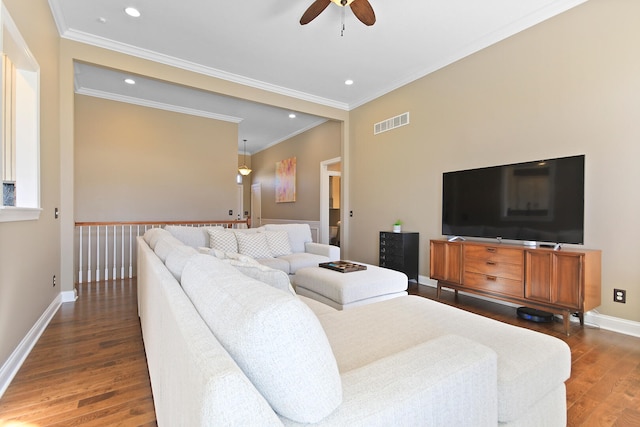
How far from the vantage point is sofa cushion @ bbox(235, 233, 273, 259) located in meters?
3.96

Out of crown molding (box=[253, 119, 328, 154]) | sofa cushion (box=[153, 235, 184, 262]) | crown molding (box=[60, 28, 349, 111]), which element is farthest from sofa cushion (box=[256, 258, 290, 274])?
crown molding (box=[253, 119, 328, 154])

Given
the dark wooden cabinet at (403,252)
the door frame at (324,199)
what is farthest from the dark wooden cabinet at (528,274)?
the door frame at (324,199)

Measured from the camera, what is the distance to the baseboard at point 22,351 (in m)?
1.84

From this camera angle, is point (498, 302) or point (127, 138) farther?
point (127, 138)

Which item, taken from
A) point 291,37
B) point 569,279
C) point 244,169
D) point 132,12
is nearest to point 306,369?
point 569,279

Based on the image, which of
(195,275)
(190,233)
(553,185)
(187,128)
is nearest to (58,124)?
(190,233)

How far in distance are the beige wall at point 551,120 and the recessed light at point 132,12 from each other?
11.5ft

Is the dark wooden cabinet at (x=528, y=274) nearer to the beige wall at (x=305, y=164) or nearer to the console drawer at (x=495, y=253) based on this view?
the console drawer at (x=495, y=253)

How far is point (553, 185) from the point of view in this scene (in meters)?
2.94

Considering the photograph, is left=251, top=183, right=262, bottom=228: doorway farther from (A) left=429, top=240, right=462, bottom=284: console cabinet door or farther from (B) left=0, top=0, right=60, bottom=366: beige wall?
(A) left=429, top=240, right=462, bottom=284: console cabinet door

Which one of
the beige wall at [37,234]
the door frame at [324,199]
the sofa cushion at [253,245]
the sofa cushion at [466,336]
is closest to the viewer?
the sofa cushion at [466,336]

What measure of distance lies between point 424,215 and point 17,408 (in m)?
4.24

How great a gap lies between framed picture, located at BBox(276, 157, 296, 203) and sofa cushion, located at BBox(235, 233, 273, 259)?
147 inches

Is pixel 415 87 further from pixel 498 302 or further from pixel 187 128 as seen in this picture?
pixel 187 128
